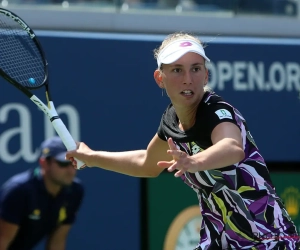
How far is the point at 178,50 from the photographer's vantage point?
295 cm

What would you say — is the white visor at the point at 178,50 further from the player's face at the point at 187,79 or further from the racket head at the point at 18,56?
the racket head at the point at 18,56

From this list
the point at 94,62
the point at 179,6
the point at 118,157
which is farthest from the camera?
the point at 179,6

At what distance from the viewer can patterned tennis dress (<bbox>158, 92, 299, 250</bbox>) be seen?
9.45ft

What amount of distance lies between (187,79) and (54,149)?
258 centimetres

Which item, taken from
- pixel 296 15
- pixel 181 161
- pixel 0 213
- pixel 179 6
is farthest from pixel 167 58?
pixel 296 15

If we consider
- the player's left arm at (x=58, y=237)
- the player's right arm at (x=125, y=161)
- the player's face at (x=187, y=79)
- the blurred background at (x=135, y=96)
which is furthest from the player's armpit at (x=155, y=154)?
the blurred background at (x=135, y=96)

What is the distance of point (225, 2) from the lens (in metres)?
6.73

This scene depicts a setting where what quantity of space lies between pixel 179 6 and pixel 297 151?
1500 mm

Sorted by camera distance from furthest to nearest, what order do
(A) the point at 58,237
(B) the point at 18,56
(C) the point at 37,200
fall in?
(A) the point at 58,237, (C) the point at 37,200, (B) the point at 18,56

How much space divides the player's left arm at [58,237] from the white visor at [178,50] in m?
2.80

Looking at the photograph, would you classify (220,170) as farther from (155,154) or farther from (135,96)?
(135,96)

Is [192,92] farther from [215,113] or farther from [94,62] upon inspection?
[94,62]

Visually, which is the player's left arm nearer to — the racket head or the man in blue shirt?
the man in blue shirt

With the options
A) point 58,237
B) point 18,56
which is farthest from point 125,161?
point 58,237
